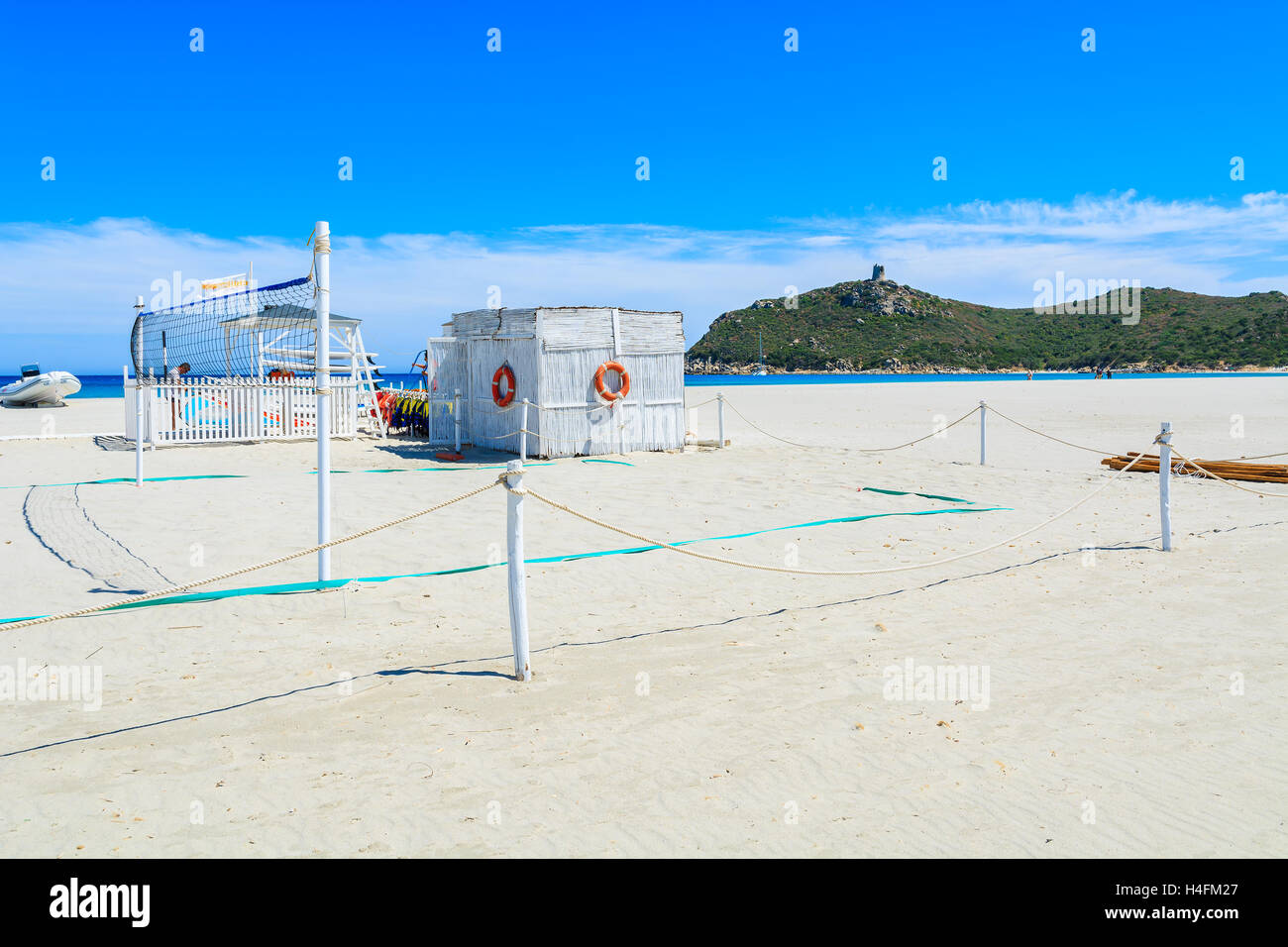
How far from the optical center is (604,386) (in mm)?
15797

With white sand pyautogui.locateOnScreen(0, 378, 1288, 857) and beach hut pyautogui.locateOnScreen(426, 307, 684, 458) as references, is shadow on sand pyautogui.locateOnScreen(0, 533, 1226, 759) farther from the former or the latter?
beach hut pyautogui.locateOnScreen(426, 307, 684, 458)

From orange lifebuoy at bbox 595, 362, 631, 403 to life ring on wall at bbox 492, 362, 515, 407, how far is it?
1610mm

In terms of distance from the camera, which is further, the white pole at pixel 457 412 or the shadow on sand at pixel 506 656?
the white pole at pixel 457 412

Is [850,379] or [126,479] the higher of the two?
[850,379]

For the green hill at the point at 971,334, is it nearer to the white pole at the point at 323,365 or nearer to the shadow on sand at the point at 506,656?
the shadow on sand at the point at 506,656

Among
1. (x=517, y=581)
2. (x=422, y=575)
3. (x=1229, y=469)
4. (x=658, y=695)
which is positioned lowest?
(x=658, y=695)

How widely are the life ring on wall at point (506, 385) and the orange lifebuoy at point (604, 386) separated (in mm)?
1610

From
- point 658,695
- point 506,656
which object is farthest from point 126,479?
point 658,695

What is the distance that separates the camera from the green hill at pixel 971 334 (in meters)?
106

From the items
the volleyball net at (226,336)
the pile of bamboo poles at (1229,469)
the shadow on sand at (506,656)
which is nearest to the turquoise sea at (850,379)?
the volleyball net at (226,336)

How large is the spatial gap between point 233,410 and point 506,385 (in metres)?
6.45

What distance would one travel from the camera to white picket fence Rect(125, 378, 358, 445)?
17297 mm

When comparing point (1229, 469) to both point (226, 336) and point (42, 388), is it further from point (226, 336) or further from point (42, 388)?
point (42, 388)
